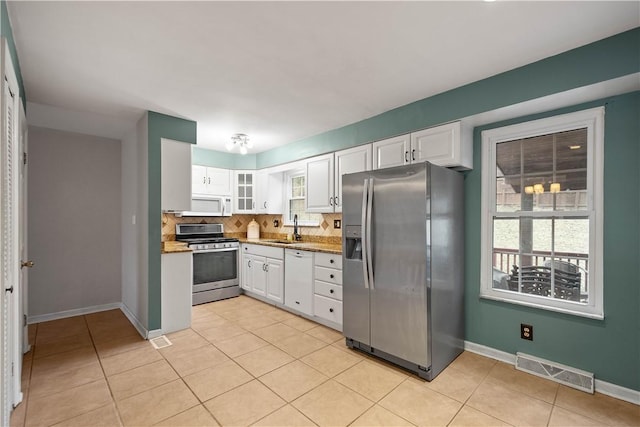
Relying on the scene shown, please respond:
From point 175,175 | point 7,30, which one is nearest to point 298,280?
point 175,175

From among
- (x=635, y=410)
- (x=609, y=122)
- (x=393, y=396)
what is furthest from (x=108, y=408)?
(x=609, y=122)

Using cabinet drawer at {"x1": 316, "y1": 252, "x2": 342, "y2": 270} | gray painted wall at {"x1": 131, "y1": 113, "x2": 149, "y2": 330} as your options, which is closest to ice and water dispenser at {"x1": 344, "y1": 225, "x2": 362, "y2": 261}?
cabinet drawer at {"x1": 316, "y1": 252, "x2": 342, "y2": 270}

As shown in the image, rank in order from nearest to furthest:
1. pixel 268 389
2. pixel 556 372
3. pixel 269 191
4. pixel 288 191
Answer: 1. pixel 268 389
2. pixel 556 372
3. pixel 269 191
4. pixel 288 191

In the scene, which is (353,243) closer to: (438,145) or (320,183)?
(438,145)

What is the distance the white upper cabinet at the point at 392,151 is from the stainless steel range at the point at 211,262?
2.71m

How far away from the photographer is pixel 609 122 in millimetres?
2209

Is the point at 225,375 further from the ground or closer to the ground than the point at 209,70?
closer to the ground

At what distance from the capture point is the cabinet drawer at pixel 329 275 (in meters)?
3.32

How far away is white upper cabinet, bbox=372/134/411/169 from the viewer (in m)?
3.04

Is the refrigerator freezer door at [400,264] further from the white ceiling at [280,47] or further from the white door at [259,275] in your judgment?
the white door at [259,275]

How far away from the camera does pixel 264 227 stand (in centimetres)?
554

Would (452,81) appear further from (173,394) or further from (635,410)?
(173,394)

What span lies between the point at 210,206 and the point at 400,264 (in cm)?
346

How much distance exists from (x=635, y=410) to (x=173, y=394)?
319 cm
